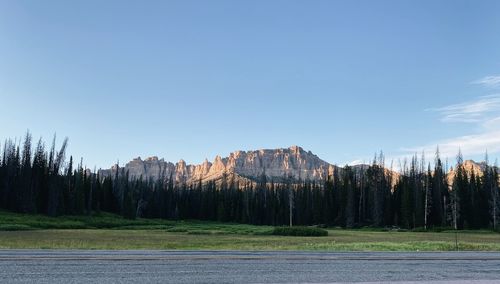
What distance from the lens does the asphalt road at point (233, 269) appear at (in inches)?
610

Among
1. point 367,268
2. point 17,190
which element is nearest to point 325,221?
point 17,190

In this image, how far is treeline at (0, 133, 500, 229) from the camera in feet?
348

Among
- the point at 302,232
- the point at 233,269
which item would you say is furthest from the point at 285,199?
the point at 233,269

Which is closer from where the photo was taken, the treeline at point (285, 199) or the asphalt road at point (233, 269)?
the asphalt road at point (233, 269)

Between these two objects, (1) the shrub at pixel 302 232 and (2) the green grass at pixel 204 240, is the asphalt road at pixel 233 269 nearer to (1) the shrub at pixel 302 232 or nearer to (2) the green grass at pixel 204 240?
(2) the green grass at pixel 204 240

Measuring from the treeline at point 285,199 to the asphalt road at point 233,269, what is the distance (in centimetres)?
8286

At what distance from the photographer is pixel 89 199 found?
117m

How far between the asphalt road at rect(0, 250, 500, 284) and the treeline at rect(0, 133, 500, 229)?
82859mm

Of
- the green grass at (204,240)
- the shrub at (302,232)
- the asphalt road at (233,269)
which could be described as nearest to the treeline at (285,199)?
the green grass at (204,240)

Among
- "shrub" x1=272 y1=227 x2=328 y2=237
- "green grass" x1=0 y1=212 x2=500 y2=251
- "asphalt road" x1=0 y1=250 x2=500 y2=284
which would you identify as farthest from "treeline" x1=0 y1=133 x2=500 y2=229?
"asphalt road" x1=0 y1=250 x2=500 y2=284

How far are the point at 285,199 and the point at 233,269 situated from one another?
13557cm

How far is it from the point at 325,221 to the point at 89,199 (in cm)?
6252

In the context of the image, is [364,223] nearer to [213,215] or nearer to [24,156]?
[213,215]

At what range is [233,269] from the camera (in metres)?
18.0
